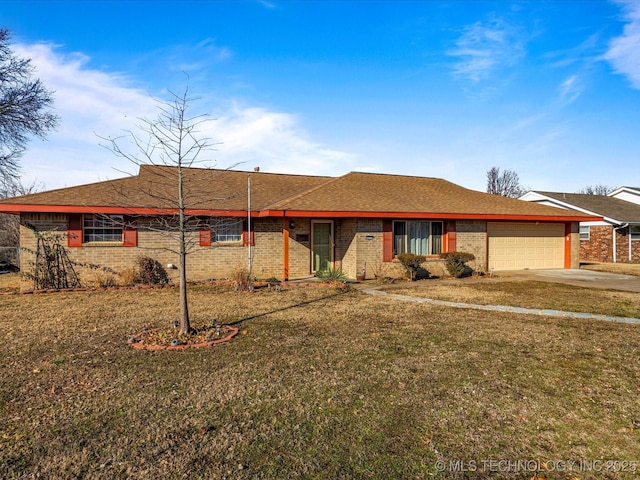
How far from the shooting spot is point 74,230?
1195 centimetres

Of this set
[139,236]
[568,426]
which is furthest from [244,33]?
[568,426]

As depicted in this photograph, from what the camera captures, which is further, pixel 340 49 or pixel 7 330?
pixel 340 49

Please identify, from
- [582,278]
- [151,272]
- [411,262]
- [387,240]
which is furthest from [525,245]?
[151,272]

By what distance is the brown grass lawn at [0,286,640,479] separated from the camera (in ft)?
9.65

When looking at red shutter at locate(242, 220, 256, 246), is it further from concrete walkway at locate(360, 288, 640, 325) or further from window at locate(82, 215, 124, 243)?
concrete walkway at locate(360, 288, 640, 325)

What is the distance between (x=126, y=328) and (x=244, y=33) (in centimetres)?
941

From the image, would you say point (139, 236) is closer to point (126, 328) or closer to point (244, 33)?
point (126, 328)

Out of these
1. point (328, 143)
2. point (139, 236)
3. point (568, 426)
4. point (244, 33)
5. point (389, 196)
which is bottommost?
Answer: point (568, 426)

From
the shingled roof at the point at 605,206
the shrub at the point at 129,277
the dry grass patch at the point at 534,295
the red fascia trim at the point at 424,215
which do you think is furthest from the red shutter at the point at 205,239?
the shingled roof at the point at 605,206

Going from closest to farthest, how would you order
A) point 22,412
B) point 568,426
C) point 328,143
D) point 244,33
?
point 568,426 → point 22,412 → point 244,33 → point 328,143

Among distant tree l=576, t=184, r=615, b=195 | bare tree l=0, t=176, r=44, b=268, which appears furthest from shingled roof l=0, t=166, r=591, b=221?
distant tree l=576, t=184, r=615, b=195

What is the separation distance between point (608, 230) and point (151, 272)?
25.5 m

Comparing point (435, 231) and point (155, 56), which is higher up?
point (155, 56)

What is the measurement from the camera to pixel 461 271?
14.3 meters
